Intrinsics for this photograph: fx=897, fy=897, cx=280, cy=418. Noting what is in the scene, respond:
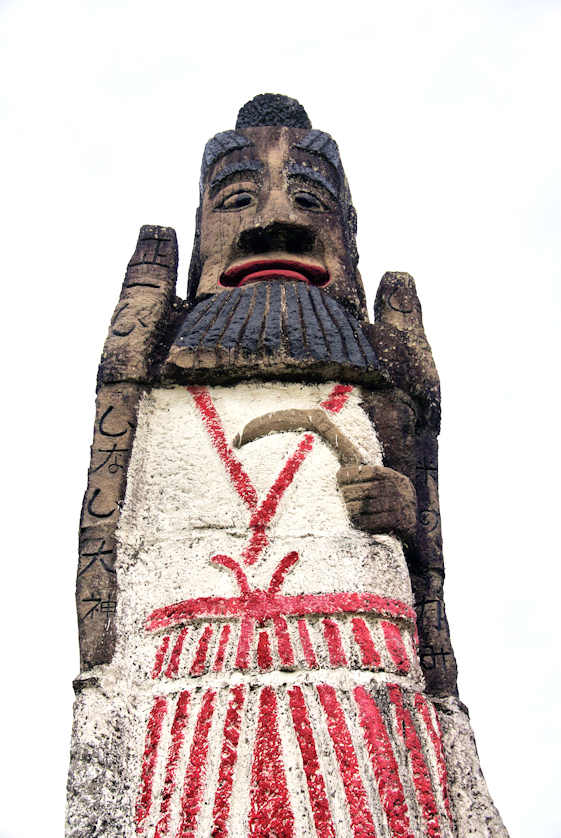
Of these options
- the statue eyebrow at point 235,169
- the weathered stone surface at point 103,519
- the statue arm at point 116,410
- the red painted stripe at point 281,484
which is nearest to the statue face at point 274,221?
the statue eyebrow at point 235,169

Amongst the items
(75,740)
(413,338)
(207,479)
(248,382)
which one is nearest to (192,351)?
(248,382)

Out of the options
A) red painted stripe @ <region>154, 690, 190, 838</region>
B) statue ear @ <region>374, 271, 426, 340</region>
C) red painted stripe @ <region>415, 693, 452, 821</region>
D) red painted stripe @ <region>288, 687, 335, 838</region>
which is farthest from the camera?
statue ear @ <region>374, 271, 426, 340</region>

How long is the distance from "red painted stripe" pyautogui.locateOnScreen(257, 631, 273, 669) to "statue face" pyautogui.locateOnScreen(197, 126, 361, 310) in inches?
74.5

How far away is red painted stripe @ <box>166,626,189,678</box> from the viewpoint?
105 inches

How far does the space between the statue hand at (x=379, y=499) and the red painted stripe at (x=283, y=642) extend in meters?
0.45

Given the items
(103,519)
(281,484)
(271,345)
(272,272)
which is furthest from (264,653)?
(272,272)

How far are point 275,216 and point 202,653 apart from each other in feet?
7.06

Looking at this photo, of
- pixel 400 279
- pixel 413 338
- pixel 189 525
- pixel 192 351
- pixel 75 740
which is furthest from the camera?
pixel 400 279

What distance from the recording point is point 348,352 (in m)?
3.43

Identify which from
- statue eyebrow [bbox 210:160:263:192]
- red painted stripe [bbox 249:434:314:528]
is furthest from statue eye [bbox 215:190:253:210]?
red painted stripe [bbox 249:434:314:528]

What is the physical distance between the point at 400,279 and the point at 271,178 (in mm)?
865

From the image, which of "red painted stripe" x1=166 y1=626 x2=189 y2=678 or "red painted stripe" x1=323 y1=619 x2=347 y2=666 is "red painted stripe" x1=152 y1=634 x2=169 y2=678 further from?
"red painted stripe" x1=323 y1=619 x2=347 y2=666

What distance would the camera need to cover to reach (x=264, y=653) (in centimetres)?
259

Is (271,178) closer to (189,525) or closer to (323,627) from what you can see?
(189,525)
